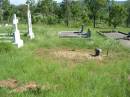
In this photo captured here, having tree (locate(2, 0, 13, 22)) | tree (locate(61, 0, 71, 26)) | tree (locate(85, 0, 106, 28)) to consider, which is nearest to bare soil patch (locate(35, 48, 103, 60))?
tree (locate(61, 0, 71, 26))

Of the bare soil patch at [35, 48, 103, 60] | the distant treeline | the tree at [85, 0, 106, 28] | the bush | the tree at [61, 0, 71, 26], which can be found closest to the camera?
the bare soil patch at [35, 48, 103, 60]

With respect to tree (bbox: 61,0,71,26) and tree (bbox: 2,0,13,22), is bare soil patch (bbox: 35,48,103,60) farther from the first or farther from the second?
tree (bbox: 2,0,13,22)

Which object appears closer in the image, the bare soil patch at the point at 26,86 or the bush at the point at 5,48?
the bare soil patch at the point at 26,86

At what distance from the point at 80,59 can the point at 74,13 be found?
4052cm

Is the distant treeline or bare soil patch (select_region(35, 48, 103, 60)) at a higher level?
the distant treeline

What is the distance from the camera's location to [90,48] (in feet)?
59.4

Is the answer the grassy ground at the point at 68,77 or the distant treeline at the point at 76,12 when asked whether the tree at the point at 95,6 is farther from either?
the grassy ground at the point at 68,77

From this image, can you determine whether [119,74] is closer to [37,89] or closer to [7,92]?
[37,89]

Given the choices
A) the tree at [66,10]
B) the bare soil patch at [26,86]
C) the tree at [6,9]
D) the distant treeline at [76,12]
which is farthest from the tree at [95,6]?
the bare soil patch at [26,86]

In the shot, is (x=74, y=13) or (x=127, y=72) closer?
(x=127, y=72)

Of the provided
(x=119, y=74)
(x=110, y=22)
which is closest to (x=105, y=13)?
(x=110, y=22)

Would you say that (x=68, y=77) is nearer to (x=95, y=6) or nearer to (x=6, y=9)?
(x=95, y=6)

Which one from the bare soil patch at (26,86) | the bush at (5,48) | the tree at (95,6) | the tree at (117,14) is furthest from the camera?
the tree at (95,6)

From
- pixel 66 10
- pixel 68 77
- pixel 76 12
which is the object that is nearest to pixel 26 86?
pixel 68 77
